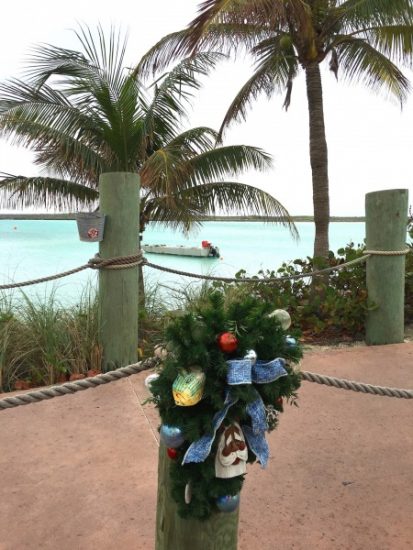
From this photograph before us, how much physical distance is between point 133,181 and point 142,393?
1.64 metres

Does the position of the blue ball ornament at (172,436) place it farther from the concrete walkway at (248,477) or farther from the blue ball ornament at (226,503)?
the concrete walkway at (248,477)

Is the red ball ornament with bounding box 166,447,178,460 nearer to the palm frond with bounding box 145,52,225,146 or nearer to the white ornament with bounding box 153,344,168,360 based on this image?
the white ornament with bounding box 153,344,168,360

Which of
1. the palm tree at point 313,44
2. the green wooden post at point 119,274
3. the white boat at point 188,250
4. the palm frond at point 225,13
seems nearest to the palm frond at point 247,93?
the palm tree at point 313,44

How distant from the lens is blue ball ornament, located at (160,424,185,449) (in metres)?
1.21

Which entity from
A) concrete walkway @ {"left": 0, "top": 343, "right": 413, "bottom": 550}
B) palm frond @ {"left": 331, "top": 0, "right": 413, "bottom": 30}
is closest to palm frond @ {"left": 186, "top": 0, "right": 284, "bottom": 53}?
palm frond @ {"left": 331, "top": 0, "right": 413, "bottom": 30}

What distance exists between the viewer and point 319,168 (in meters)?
7.39

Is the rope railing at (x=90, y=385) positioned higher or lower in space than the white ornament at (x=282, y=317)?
lower

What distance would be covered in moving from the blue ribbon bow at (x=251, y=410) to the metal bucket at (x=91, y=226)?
8.88 feet

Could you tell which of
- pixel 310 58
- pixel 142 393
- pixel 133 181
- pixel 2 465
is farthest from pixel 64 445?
pixel 310 58

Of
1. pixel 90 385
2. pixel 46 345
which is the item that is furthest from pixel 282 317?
pixel 46 345

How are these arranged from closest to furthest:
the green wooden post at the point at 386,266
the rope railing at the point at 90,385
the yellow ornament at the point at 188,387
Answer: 1. the yellow ornament at the point at 188,387
2. the rope railing at the point at 90,385
3. the green wooden post at the point at 386,266

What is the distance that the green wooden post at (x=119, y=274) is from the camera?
3816mm

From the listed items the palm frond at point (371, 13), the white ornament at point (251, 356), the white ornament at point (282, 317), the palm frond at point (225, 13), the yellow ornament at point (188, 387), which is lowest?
the yellow ornament at point (188, 387)

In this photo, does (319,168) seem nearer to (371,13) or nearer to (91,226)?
(371,13)
